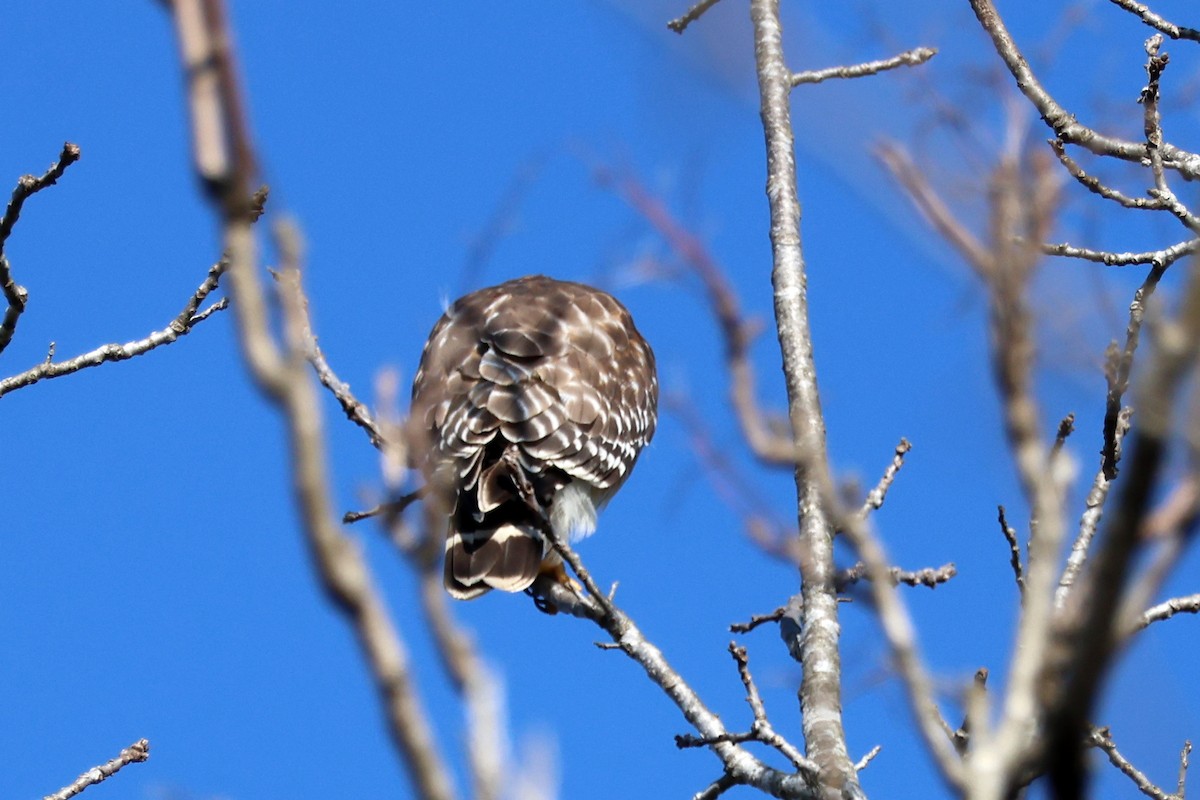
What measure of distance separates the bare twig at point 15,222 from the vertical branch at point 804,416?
1820 mm

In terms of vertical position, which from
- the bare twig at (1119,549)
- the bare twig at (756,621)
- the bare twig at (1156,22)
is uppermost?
the bare twig at (1156,22)

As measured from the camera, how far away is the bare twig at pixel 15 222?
351 cm

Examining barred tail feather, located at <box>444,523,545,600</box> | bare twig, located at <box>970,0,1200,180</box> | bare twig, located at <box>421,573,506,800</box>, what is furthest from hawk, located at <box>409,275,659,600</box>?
bare twig, located at <box>421,573,506,800</box>

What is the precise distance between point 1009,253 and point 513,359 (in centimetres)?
512

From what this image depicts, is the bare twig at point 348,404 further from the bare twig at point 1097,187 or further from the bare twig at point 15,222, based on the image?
the bare twig at point 1097,187

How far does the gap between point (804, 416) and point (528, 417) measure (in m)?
2.07

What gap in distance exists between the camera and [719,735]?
3.34m

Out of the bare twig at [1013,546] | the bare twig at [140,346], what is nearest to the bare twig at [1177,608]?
the bare twig at [1013,546]

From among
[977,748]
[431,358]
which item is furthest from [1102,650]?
[431,358]

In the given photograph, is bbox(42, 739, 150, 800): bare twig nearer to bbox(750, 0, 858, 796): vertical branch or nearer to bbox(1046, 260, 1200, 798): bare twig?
bbox(750, 0, 858, 796): vertical branch

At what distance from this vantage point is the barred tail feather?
5156mm

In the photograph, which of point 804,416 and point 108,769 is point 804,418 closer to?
point 804,416

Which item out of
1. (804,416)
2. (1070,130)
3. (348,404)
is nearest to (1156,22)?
(1070,130)

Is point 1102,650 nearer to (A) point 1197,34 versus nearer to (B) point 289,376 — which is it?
(B) point 289,376
